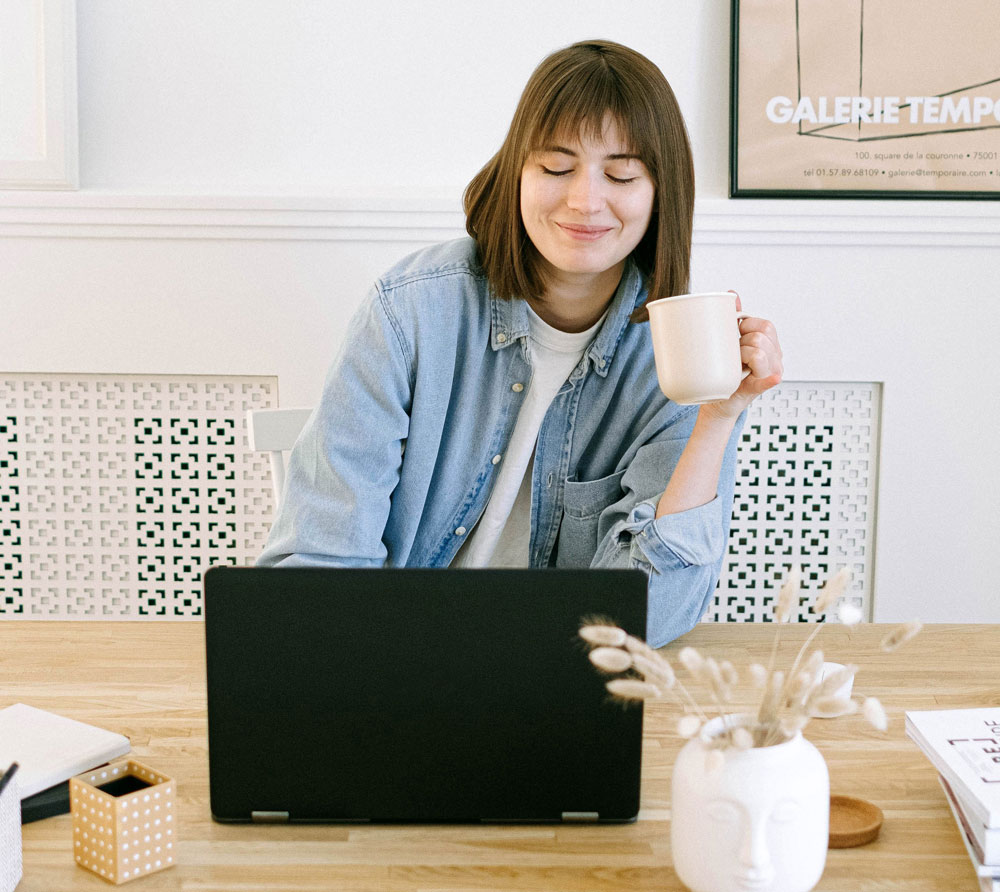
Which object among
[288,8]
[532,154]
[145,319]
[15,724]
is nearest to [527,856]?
[15,724]

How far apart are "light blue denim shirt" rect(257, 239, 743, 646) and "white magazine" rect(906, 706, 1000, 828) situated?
1.17 feet

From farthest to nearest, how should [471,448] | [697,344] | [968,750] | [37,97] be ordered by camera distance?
1. [37,97]
2. [471,448]
3. [697,344]
4. [968,750]

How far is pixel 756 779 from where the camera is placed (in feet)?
2.17

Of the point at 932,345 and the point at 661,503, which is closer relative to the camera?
the point at 661,503

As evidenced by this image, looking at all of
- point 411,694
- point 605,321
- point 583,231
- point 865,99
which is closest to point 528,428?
point 605,321

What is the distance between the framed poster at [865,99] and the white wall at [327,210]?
0.05 meters

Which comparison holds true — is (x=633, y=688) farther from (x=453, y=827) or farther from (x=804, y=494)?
(x=804, y=494)

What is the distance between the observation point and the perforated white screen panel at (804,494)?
2121 mm

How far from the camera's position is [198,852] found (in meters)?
0.76

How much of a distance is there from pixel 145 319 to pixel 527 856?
1.56 m

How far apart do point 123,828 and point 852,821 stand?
524 millimetres

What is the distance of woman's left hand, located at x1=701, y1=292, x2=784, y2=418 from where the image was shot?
3.82 ft

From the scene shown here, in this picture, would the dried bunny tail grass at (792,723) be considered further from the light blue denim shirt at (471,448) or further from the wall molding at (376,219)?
the wall molding at (376,219)

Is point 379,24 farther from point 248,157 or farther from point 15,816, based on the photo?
point 15,816
